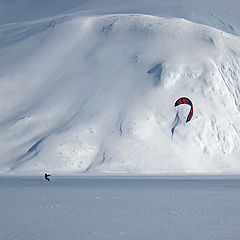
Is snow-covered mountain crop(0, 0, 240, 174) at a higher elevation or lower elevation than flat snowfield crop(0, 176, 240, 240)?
higher

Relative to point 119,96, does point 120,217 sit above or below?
below

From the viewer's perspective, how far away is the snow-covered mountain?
100062mm

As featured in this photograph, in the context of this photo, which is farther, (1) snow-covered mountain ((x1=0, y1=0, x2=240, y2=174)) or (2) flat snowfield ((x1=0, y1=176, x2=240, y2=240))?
(1) snow-covered mountain ((x1=0, y1=0, x2=240, y2=174))

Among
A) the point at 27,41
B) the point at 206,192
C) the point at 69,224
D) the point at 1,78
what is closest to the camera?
the point at 69,224

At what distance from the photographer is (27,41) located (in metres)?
134

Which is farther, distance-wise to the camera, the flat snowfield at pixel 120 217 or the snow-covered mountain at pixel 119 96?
the snow-covered mountain at pixel 119 96

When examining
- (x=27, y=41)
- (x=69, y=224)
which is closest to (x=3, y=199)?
(x=69, y=224)

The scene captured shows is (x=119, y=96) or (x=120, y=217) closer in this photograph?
(x=120, y=217)

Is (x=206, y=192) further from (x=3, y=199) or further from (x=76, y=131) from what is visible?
(x=76, y=131)

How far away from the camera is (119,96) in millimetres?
110062

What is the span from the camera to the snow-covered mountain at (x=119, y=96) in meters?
100

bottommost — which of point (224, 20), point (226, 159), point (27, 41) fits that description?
point (226, 159)

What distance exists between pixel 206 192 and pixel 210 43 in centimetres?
7030

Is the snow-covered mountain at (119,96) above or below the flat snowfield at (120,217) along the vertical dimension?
above
